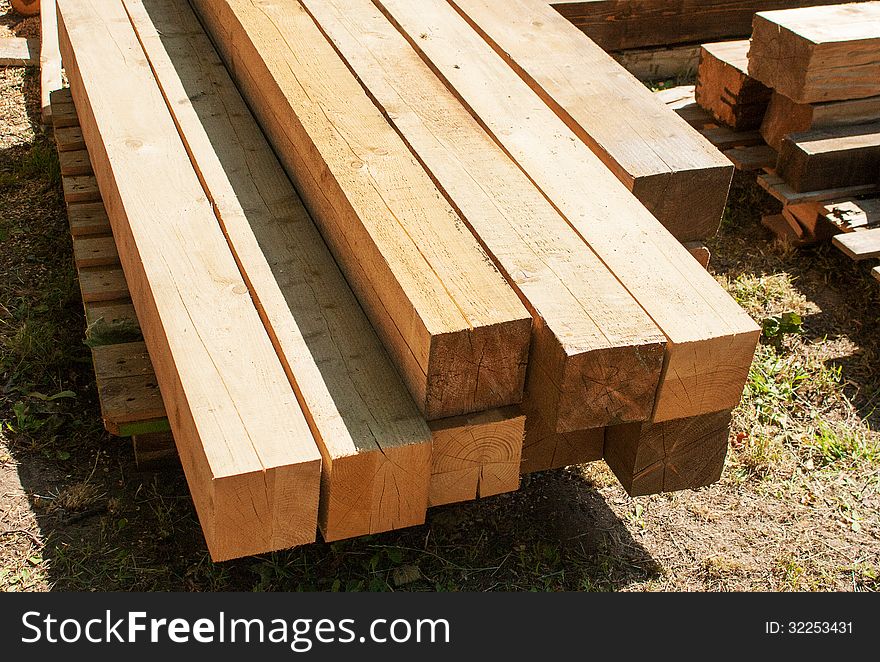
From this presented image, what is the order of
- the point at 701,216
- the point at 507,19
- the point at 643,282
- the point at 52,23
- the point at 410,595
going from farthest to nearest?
1. the point at 52,23
2. the point at 507,19
3. the point at 701,216
4. the point at 410,595
5. the point at 643,282

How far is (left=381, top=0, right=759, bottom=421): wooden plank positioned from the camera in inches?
93.3

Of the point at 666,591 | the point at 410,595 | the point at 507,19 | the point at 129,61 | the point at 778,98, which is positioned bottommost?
the point at 666,591

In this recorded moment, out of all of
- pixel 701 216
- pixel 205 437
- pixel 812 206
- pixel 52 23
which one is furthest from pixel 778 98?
pixel 52 23

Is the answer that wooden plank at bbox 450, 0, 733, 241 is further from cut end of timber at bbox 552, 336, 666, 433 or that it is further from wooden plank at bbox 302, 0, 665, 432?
cut end of timber at bbox 552, 336, 666, 433

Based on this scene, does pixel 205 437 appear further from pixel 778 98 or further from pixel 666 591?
pixel 778 98

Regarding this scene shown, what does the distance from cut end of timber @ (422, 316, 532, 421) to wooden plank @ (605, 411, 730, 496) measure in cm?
39

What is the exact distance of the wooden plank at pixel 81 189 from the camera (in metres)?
4.16

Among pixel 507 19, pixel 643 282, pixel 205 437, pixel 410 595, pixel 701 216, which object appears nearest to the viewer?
pixel 205 437

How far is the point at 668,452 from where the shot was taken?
105 inches

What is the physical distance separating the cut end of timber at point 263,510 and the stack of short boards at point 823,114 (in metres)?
2.91

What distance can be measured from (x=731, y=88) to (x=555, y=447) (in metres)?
2.92

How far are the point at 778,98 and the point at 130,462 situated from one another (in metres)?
3.32

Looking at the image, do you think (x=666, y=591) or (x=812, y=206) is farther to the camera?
(x=812, y=206)

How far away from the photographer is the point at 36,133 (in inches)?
211
